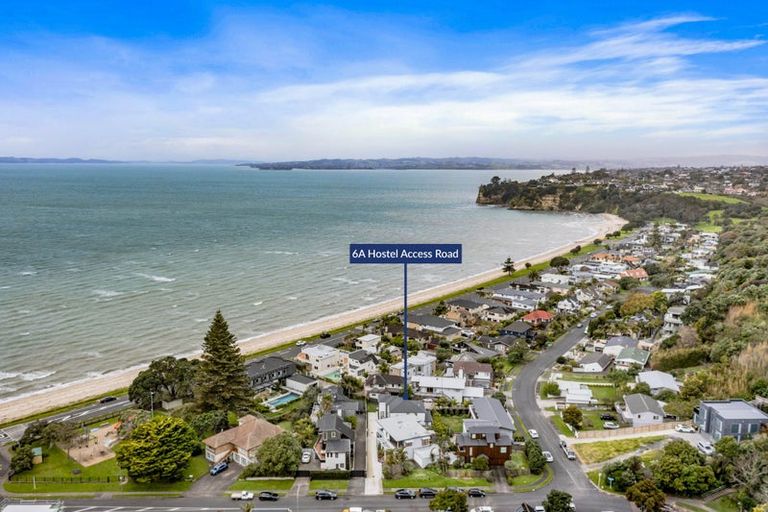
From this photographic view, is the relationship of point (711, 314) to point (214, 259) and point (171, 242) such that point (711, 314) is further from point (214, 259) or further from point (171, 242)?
point (171, 242)

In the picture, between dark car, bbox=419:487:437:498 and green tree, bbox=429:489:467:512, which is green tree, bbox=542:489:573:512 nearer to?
green tree, bbox=429:489:467:512

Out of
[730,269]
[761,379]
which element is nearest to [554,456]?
[761,379]

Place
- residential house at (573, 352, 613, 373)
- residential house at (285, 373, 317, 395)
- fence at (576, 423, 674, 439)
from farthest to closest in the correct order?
residential house at (573, 352, 613, 373) < residential house at (285, 373, 317, 395) < fence at (576, 423, 674, 439)

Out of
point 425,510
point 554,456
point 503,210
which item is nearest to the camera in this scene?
point 425,510

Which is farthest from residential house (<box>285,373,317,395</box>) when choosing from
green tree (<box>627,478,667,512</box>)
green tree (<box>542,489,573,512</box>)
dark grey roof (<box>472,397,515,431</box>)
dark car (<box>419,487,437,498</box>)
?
green tree (<box>627,478,667,512</box>)

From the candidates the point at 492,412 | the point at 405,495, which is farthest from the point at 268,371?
the point at 405,495

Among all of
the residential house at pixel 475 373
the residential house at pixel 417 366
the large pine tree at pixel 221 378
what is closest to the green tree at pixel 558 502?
the residential house at pixel 475 373
